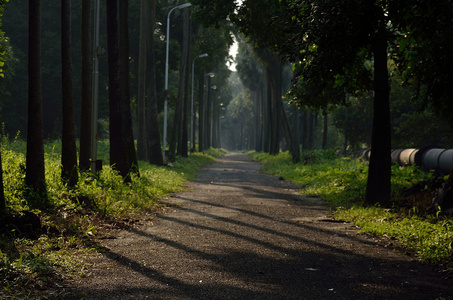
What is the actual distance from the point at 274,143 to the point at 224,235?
125 ft

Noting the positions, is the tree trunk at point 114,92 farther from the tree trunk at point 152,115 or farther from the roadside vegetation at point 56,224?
the tree trunk at point 152,115

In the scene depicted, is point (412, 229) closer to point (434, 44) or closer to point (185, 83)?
point (434, 44)

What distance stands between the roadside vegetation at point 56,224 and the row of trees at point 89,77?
36cm

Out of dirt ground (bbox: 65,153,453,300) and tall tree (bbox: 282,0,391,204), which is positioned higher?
tall tree (bbox: 282,0,391,204)

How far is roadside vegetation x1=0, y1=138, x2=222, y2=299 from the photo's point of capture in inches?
224

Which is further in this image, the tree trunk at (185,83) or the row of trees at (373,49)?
the tree trunk at (185,83)

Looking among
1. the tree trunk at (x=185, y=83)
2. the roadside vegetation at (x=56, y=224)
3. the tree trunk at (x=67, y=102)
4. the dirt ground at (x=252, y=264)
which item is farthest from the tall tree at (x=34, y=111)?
the tree trunk at (x=185, y=83)

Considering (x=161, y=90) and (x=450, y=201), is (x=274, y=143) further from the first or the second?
(x=450, y=201)

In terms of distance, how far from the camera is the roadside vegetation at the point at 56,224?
5681 mm

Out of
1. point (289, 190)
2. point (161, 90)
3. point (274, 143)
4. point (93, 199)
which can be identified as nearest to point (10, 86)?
point (161, 90)

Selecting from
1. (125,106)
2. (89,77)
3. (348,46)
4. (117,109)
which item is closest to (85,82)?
(89,77)

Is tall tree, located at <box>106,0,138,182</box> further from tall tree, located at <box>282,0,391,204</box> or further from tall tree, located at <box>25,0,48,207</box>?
tall tree, located at <box>282,0,391,204</box>

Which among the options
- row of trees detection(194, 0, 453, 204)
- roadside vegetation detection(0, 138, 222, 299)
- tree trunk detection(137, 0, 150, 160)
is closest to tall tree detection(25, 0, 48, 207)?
roadside vegetation detection(0, 138, 222, 299)

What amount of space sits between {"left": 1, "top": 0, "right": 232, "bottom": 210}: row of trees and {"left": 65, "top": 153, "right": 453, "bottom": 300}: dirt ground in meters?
2.49
